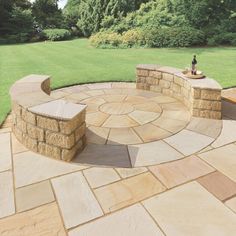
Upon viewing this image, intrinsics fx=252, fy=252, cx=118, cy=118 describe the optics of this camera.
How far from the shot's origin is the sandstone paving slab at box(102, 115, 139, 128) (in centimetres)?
489

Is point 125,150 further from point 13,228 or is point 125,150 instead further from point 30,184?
point 13,228

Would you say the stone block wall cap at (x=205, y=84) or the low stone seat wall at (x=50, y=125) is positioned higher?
the stone block wall cap at (x=205, y=84)

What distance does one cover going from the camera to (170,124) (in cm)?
495

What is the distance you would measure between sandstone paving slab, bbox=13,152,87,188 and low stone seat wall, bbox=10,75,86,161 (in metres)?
0.12

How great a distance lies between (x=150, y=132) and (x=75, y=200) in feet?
6.94

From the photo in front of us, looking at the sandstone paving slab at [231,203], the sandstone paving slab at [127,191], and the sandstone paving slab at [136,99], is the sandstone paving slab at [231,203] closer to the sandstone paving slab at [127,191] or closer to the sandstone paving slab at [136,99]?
the sandstone paving slab at [127,191]

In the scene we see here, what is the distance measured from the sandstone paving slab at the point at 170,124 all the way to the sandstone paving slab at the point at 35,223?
2.68 metres

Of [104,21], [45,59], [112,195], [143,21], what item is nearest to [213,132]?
[112,195]

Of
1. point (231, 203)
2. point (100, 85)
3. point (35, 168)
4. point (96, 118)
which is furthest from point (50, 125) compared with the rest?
point (100, 85)

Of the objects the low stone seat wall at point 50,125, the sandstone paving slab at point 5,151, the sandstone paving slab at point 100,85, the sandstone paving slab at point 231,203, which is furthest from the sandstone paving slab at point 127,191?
the sandstone paving slab at point 100,85

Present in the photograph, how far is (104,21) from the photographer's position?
2066 centimetres

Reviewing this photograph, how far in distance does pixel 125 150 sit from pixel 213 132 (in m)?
1.73

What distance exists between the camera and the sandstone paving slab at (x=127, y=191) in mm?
2885

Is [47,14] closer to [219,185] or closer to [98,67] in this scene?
[98,67]
